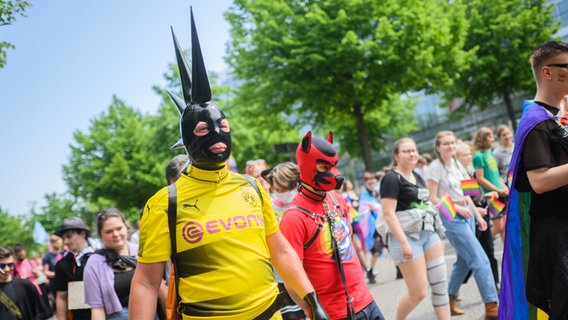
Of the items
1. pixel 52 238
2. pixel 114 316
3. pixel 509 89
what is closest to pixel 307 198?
pixel 114 316

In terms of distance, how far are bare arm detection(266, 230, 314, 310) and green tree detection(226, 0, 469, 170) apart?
1634cm

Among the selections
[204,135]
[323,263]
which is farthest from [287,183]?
[204,135]

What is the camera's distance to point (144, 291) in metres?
2.62

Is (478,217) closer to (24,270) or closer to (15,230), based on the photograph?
(24,270)

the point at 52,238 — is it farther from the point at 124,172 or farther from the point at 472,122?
the point at 472,122

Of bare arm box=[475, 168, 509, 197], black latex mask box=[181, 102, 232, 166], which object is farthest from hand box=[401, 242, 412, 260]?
bare arm box=[475, 168, 509, 197]

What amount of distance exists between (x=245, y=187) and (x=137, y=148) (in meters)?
34.9

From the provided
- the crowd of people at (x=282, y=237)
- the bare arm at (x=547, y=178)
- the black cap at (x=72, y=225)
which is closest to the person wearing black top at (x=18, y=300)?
the black cap at (x=72, y=225)

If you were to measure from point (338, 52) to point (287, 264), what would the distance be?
16.8 m

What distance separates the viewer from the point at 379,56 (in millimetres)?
19297

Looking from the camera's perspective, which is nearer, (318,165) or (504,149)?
(318,165)

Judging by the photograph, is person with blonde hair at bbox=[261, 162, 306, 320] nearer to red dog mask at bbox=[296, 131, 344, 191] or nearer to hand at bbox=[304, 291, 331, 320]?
red dog mask at bbox=[296, 131, 344, 191]

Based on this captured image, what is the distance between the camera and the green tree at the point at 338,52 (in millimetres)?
19219

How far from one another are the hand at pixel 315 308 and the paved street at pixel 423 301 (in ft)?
11.2
